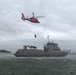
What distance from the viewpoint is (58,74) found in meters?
61.5

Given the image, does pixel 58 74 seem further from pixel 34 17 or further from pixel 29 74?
pixel 34 17

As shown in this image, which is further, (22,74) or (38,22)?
(38,22)

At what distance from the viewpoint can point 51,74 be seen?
6131 cm

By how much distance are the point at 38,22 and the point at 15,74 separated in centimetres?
3990

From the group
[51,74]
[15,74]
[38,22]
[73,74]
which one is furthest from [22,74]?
[38,22]

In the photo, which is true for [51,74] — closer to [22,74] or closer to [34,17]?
[22,74]

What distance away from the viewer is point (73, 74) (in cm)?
6222

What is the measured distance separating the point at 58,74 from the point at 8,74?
10710 mm

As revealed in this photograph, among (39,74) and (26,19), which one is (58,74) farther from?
(26,19)

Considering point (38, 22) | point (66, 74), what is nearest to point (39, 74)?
point (66, 74)

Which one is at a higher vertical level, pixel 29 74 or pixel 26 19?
pixel 26 19

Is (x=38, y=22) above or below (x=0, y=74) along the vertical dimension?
above

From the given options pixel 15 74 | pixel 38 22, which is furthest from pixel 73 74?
pixel 38 22

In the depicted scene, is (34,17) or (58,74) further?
(34,17)
